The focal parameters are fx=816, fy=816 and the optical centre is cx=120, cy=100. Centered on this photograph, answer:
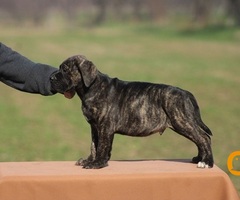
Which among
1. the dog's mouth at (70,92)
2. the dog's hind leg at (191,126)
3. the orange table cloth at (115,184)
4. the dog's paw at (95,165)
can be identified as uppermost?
the dog's mouth at (70,92)

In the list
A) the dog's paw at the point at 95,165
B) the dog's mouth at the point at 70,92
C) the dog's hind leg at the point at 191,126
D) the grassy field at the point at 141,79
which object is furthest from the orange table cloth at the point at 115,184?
the grassy field at the point at 141,79

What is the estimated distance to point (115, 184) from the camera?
19.3ft

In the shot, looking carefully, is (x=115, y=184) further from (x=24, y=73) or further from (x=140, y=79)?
(x=140, y=79)

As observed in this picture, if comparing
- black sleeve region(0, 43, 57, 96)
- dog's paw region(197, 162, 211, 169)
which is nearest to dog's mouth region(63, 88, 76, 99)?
black sleeve region(0, 43, 57, 96)

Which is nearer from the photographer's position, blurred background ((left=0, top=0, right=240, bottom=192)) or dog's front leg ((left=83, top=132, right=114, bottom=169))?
dog's front leg ((left=83, top=132, right=114, bottom=169))

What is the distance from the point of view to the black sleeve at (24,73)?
6293 millimetres

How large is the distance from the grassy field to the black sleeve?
128 inches

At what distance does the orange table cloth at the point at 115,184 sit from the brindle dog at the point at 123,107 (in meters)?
0.22

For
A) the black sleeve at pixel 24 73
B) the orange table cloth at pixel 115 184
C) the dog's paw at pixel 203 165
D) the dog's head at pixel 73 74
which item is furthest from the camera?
the black sleeve at pixel 24 73

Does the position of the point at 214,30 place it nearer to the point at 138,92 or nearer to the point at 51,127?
the point at 51,127

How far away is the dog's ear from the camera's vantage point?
6078mm

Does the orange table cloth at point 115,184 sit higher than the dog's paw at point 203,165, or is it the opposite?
the dog's paw at point 203,165

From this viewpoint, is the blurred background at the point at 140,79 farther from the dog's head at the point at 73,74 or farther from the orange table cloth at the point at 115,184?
the dog's head at the point at 73,74

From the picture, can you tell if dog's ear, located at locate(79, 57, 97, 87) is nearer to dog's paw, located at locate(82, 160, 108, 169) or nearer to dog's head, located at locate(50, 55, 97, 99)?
dog's head, located at locate(50, 55, 97, 99)
